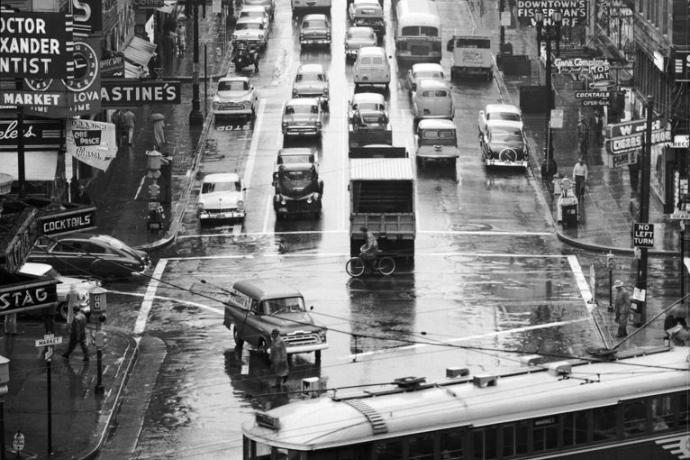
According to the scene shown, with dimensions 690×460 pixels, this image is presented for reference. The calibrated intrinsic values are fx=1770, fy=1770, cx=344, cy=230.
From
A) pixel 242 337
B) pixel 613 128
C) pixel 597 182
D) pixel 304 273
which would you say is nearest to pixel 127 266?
pixel 304 273

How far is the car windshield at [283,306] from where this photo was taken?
4766 cm

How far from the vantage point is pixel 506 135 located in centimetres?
7394

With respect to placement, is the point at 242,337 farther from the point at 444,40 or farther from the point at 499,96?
the point at 444,40

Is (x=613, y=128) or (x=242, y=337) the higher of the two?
(x=613, y=128)

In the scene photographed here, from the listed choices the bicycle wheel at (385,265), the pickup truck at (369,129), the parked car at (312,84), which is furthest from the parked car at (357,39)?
the bicycle wheel at (385,265)

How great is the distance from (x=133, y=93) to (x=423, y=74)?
3136cm

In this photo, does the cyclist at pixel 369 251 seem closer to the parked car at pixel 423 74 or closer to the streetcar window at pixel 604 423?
the streetcar window at pixel 604 423

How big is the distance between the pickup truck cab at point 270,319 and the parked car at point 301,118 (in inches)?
1132

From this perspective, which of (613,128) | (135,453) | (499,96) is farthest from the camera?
(499,96)

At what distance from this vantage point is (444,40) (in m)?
99.7

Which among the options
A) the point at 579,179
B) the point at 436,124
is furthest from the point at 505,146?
the point at 579,179

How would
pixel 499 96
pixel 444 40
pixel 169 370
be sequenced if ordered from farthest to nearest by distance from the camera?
pixel 444 40 < pixel 499 96 < pixel 169 370

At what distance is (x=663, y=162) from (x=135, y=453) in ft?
113

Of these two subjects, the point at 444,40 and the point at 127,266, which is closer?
the point at 127,266
